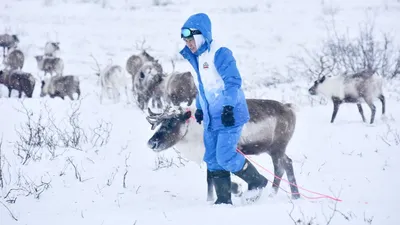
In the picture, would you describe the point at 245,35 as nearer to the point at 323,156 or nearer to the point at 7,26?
the point at 7,26

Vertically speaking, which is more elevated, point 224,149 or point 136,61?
point 136,61

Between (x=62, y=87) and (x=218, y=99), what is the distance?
10.6m

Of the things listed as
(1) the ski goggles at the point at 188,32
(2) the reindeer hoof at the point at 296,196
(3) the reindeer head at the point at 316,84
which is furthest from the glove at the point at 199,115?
(3) the reindeer head at the point at 316,84

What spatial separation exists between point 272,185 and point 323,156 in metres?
1.95

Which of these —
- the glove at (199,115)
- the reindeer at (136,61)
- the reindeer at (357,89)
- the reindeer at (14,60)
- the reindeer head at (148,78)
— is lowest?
the glove at (199,115)

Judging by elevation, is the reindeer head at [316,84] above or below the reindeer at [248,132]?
above

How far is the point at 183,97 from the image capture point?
10617 millimetres

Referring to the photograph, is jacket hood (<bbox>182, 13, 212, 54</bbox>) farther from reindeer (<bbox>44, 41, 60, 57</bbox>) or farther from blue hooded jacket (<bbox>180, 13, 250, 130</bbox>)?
reindeer (<bbox>44, 41, 60, 57</bbox>)

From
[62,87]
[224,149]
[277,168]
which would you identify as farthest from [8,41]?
[224,149]

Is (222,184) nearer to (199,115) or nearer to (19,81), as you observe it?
(199,115)

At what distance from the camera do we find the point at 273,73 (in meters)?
16.2

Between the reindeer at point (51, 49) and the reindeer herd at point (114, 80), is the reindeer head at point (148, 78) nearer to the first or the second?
the reindeer herd at point (114, 80)

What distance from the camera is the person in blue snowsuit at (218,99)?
3.95 m

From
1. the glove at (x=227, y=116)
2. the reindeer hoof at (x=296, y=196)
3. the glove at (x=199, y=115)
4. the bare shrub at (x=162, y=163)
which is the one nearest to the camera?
the glove at (x=227, y=116)
